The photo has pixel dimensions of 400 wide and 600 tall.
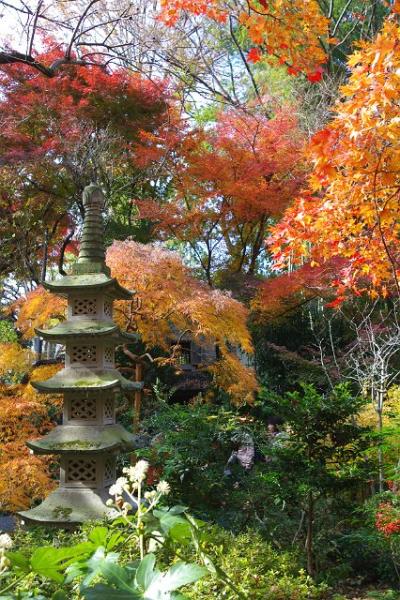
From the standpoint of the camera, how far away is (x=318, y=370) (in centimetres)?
1144

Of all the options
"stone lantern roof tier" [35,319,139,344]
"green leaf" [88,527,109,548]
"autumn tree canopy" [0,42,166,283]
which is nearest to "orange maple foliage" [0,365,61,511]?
"stone lantern roof tier" [35,319,139,344]

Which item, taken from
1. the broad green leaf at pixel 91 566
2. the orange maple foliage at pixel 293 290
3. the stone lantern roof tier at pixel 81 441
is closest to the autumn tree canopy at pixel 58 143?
the orange maple foliage at pixel 293 290

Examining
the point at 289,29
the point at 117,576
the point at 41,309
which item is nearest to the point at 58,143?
the point at 41,309

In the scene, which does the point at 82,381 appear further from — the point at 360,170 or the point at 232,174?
the point at 232,174

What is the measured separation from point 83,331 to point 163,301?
3394 mm

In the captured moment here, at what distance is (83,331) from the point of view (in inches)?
184

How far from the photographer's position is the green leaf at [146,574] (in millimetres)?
886

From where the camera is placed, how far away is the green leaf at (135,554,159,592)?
2.91ft

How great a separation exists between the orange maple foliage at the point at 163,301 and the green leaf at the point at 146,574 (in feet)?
22.6

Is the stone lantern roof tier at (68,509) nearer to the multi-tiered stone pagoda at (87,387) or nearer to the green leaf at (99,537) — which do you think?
the multi-tiered stone pagoda at (87,387)

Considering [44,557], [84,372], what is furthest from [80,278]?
[44,557]

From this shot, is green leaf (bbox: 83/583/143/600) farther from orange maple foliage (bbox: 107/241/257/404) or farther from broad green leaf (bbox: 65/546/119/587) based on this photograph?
orange maple foliage (bbox: 107/241/257/404)

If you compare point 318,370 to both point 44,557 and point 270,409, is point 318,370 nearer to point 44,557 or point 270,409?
point 270,409

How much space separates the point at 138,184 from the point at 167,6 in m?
7.87
